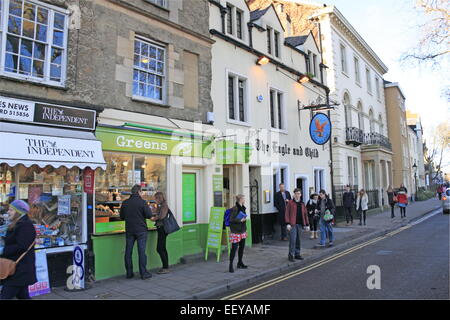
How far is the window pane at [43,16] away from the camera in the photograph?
7.32 metres

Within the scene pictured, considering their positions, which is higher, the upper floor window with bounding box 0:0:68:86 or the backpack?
the upper floor window with bounding box 0:0:68:86

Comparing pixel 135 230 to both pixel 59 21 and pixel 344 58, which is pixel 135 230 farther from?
pixel 344 58

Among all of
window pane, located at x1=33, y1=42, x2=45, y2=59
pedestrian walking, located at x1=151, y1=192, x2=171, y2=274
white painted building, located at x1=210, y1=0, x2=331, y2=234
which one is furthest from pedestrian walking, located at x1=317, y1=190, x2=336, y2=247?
window pane, located at x1=33, y1=42, x2=45, y2=59

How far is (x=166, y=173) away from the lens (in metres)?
9.50

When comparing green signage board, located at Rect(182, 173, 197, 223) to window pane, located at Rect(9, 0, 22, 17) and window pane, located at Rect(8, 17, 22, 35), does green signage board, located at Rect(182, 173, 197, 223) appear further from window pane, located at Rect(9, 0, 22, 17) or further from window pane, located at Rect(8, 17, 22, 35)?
window pane, located at Rect(9, 0, 22, 17)

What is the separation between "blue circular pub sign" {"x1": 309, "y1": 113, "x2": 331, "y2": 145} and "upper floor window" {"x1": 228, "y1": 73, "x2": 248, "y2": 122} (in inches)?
149

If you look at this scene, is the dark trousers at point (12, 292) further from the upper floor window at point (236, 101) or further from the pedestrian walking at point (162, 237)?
the upper floor window at point (236, 101)

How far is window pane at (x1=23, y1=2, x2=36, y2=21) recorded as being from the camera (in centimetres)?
711

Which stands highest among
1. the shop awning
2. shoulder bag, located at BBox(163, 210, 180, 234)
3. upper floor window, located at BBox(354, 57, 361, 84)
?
upper floor window, located at BBox(354, 57, 361, 84)

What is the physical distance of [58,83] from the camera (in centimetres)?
741

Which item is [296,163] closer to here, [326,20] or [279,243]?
[279,243]

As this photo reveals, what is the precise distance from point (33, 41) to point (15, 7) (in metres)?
0.69

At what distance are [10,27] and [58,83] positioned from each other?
1331mm

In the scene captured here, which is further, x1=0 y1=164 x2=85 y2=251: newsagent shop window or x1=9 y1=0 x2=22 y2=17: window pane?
x1=9 y1=0 x2=22 y2=17: window pane
